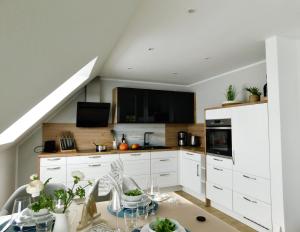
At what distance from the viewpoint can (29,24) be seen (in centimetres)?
59

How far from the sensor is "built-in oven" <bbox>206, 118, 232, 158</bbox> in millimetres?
3164

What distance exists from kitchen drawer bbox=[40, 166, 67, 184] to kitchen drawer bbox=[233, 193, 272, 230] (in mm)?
2818

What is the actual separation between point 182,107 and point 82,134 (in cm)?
234

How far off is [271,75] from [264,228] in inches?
77.2

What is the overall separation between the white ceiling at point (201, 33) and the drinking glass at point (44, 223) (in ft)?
5.73

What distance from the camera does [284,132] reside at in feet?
7.77

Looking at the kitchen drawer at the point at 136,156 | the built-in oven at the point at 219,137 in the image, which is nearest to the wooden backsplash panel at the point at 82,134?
the kitchen drawer at the point at 136,156

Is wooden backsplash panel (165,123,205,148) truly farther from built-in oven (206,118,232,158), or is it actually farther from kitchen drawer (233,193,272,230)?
kitchen drawer (233,193,272,230)

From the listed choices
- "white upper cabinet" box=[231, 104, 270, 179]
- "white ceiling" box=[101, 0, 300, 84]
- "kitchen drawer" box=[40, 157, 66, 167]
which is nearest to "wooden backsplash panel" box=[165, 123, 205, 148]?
"white ceiling" box=[101, 0, 300, 84]

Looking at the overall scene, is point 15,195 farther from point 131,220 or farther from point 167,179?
point 167,179

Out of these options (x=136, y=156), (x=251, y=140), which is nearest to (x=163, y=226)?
(x=251, y=140)

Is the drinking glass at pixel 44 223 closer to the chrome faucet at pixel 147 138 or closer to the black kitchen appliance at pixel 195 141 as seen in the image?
the chrome faucet at pixel 147 138

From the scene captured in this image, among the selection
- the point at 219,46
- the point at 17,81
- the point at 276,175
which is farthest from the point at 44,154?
the point at 276,175

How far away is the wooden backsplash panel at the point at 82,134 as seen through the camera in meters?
3.97
